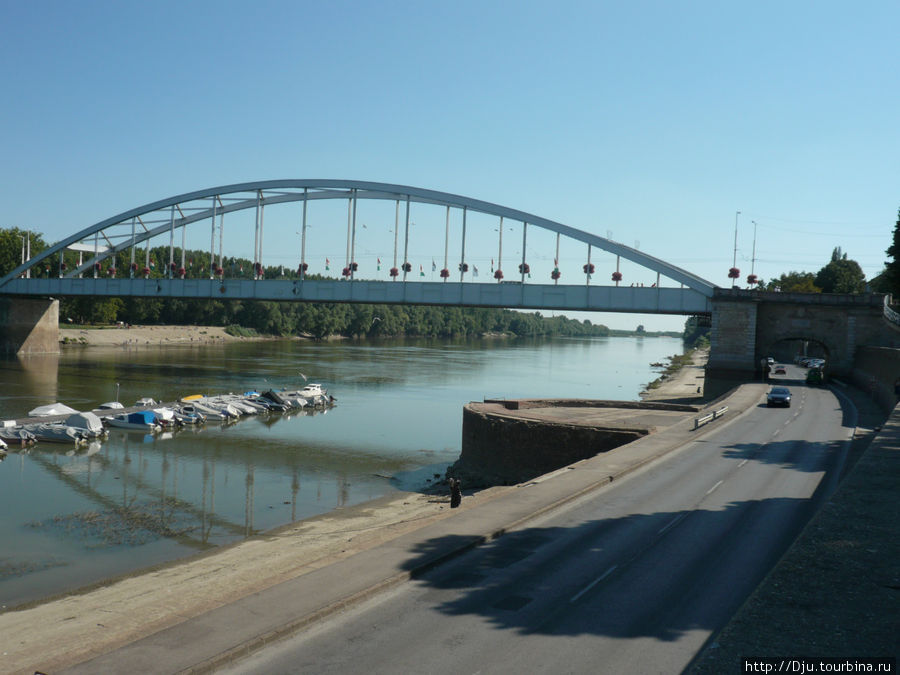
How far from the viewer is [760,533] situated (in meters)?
17.5

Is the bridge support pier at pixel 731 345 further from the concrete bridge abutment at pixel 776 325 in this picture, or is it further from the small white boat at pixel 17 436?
the small white boat at pixel 17 436

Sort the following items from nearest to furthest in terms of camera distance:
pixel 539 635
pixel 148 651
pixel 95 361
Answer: pixel 148 651 → pixel 539 635 → pixel 95 361

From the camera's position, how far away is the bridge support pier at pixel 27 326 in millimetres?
95312

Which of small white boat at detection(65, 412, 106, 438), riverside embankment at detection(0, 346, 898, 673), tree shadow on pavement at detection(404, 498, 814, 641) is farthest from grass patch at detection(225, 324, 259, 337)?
tree shadow on pavement at detection(404, 498, 814, 641)

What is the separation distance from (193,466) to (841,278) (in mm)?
112539

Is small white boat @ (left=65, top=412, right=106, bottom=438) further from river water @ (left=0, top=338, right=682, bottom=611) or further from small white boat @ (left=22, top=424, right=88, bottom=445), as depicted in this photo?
river water @ (left=0, top=338, right=682, bottom=611)

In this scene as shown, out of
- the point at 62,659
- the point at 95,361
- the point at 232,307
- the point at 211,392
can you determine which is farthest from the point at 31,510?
the point at 232,307

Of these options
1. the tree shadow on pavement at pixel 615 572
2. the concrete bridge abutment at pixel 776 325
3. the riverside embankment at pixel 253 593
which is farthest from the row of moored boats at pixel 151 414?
the tree shadow on pavement at pixel 615 572

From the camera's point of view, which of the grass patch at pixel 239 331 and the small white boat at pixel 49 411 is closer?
the small white boat at pixel 49 411

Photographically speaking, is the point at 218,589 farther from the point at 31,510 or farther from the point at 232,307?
the point at 232,307

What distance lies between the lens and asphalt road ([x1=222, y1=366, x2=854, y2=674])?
10.7m

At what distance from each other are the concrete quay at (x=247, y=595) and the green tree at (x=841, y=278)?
346ft

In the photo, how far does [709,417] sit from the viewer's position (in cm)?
3744

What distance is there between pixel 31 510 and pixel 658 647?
84.6 ft
